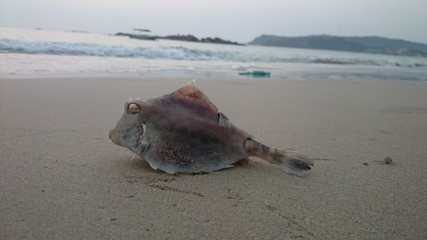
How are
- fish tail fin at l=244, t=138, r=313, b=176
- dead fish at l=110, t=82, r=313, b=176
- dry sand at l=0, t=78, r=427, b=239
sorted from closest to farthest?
dry sand at l=0, t=78, r=427, b=239, dead fish at l=110, t=82, r=313, b=176, fish tail fin at l=244, t=138, r=313, b=176

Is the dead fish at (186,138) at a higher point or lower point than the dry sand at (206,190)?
higher

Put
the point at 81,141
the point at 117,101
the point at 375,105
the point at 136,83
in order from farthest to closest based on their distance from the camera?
the point at 136,83, the point at 375,105, the point at 117,101, the point at 81,141

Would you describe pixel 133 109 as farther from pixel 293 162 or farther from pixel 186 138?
pixel 293 162

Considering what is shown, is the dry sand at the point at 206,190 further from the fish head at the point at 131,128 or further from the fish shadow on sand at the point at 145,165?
the fish head at the point at 131,128

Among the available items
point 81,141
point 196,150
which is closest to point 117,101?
point 81,141

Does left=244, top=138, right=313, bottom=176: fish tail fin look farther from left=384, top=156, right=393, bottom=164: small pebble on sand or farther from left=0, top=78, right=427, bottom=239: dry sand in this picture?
left=384, top=156, right=393, bottom=164: small pebble on sand

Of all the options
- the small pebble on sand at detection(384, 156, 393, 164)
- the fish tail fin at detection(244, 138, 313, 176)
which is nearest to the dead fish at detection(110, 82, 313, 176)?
the fish tail fin at detection(244, 138, 313, 176)

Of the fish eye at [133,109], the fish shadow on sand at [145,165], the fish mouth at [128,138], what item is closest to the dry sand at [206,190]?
the fish shadow on sand at [145,165]

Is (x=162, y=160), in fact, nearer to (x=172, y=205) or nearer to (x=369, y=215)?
(x=172, y=205)
